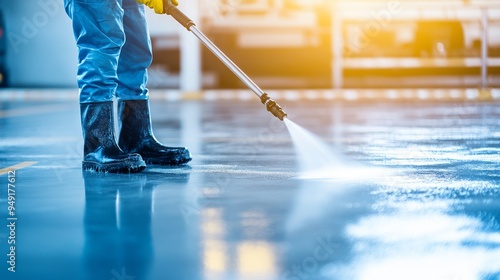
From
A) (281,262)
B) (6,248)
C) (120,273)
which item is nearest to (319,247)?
(281,262)

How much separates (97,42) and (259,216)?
1276mm

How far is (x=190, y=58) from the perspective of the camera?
10.2m

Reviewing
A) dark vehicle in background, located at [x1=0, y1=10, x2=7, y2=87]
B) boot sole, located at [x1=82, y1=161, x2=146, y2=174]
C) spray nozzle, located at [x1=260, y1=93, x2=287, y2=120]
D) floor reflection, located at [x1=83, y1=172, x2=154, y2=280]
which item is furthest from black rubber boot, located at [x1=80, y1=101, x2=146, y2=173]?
dark vehicle in background, located at [x1=0, y1=10, x2=7, y2=87]

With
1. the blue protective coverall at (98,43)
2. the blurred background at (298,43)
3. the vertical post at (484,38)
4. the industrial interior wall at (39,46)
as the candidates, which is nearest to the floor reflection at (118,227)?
the blue protective coverall at (98,43)

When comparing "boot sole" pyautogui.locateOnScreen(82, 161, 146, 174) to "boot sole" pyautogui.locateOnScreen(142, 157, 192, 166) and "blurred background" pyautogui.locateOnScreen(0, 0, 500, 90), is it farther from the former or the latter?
"blurred background" pyautogui.locateOnScreen(0, 0, 500, 90)

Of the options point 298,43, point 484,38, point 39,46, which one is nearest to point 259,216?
point 484,38

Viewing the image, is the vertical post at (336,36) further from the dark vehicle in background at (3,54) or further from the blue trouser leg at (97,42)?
the blue trouser leg at (97,42)

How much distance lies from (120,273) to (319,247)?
1.44 feet

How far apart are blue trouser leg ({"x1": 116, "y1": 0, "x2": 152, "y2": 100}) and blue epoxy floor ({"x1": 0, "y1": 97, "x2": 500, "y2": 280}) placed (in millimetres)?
389

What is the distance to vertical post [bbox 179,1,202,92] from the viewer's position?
10.1 metres

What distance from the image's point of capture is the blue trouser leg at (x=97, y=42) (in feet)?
10.2

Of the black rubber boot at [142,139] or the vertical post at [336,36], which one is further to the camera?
the vertical post at [336,36]

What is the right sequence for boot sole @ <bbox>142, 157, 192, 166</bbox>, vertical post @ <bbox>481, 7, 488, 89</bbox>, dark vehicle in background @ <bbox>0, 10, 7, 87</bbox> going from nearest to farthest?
boot sole @ <bbox>142, 157, 192, 166</bbox>, vertical post @ <bbox>481, 7, 488, 89</bbox>, dark vehicle in background @ <bbox>0, 10, 7, 87</bbox>

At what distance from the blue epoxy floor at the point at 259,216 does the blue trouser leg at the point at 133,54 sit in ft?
1.28
